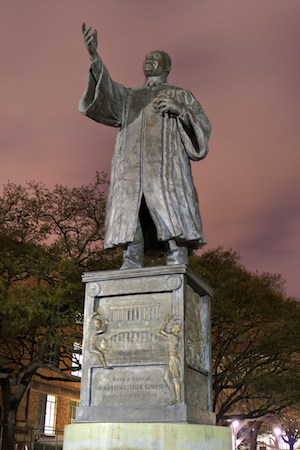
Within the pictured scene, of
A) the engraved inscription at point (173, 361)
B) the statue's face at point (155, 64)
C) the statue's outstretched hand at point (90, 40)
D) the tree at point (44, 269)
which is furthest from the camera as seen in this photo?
the tree at point (44, 269)

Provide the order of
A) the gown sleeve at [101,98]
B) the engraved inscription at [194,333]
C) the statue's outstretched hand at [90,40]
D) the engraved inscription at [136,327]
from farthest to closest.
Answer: the gown sleeve at [101,98]
the statue's outstretched hand at [90,40]
the engraved inscription at [194,333]
the engraved inscription at [136,327]

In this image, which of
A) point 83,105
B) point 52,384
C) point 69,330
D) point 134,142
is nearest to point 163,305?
point 134,142

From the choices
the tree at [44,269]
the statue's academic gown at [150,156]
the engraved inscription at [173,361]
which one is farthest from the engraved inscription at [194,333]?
the tree at [44,269]

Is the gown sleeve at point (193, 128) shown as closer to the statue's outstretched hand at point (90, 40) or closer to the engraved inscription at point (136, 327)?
the statue's outstretched hand at point (90, 40)

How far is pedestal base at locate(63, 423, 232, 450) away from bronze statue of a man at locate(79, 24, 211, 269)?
183 cm

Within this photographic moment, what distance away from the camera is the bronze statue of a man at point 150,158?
18.9ft

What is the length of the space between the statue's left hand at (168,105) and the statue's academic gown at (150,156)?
10 cm

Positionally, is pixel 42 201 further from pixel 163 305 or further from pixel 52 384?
pixel 163 305

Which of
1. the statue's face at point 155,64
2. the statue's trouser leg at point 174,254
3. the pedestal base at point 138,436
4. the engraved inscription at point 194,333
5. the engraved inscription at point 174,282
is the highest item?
the statue's face at point 155,64

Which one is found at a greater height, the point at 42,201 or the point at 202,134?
the point at 42,201

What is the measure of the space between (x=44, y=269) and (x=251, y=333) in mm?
11079

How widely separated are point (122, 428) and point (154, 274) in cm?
151

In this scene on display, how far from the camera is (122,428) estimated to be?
4430mm

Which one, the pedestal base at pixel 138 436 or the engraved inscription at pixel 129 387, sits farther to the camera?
the engraved inscription at pixel 129 387
